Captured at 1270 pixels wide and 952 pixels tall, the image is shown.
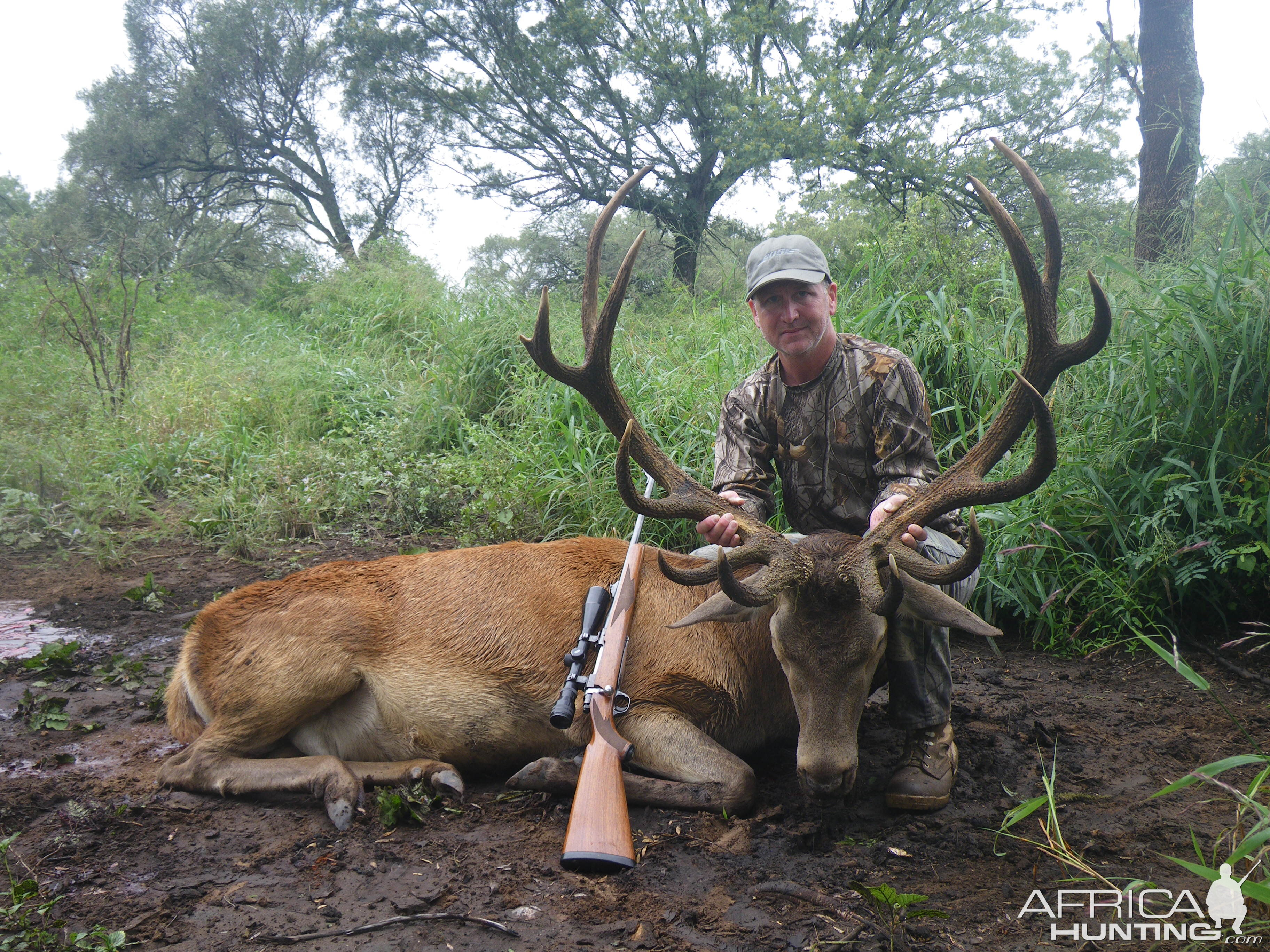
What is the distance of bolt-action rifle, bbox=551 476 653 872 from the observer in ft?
9.09

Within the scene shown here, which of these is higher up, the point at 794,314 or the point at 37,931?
the point at 794,314

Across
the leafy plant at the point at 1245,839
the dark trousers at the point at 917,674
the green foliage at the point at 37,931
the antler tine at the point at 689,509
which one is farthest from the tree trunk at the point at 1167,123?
the green foliage at the point at 37,931

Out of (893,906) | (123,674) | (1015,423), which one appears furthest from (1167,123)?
(123,674)

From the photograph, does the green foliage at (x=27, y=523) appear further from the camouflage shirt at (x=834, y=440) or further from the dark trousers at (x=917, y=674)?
the dark trousers at (x=917, y=674)

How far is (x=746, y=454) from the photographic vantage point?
425 centimetres

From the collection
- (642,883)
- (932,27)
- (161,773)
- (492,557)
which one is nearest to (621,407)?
(492,557)

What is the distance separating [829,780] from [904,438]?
167cm

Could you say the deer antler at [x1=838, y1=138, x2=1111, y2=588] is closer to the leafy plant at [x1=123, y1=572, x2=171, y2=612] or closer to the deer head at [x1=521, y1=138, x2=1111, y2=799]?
the deer head at [x1=521, y1=138, x2=1111, y2=799]

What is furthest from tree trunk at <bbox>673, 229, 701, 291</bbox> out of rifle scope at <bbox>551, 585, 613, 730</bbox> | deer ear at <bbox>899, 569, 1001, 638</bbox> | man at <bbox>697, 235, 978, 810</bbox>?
deer ear at <bbox>899, 569, 1001, 638</bbox>

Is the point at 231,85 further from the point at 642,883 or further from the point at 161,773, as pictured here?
the point at 642,883

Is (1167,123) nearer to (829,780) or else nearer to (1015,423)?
(1015,423)

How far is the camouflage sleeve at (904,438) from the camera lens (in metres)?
3.82

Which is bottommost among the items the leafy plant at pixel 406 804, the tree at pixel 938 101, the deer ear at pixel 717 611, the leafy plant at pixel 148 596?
the leafy plant at pixel 406 804

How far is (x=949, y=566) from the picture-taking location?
117 inches
